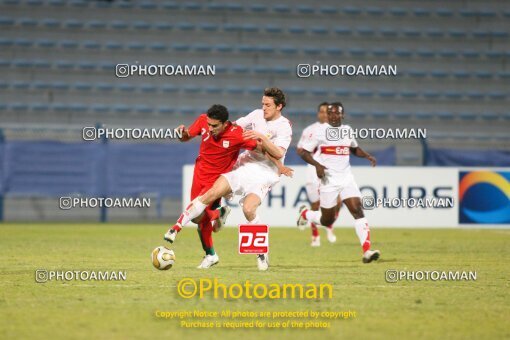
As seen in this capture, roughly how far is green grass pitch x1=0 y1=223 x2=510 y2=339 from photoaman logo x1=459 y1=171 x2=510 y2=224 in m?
3.91

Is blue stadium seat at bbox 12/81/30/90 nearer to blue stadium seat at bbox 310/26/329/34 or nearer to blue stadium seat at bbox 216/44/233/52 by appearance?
blue stadium seat at bbox 216/44/233/52

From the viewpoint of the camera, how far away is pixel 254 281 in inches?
394

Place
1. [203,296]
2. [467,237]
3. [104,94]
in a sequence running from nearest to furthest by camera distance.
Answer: [203,296] → [467,237] → [104,94]

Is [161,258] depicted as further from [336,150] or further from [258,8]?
[258,8]

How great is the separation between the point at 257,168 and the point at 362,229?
1964 mm

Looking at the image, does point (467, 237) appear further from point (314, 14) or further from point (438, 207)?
point (314, 14)

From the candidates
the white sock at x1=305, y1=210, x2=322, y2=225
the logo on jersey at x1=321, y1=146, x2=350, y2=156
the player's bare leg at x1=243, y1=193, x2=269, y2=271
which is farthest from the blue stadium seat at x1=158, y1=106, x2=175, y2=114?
the player's bare leg at x1=243, y1=193, x2=269, y2=271

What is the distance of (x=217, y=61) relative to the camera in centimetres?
2802

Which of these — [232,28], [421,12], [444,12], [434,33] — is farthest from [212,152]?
[444,12]

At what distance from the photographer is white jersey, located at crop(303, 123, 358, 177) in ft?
45.0

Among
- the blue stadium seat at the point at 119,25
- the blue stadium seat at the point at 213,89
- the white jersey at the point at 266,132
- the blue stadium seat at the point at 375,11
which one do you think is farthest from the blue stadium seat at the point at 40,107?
the white jersey at the point at 266,132

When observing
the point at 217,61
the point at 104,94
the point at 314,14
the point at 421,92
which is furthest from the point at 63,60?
the point at 421,92

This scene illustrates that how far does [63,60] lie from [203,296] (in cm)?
2004

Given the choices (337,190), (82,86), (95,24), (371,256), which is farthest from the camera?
(95,24)
